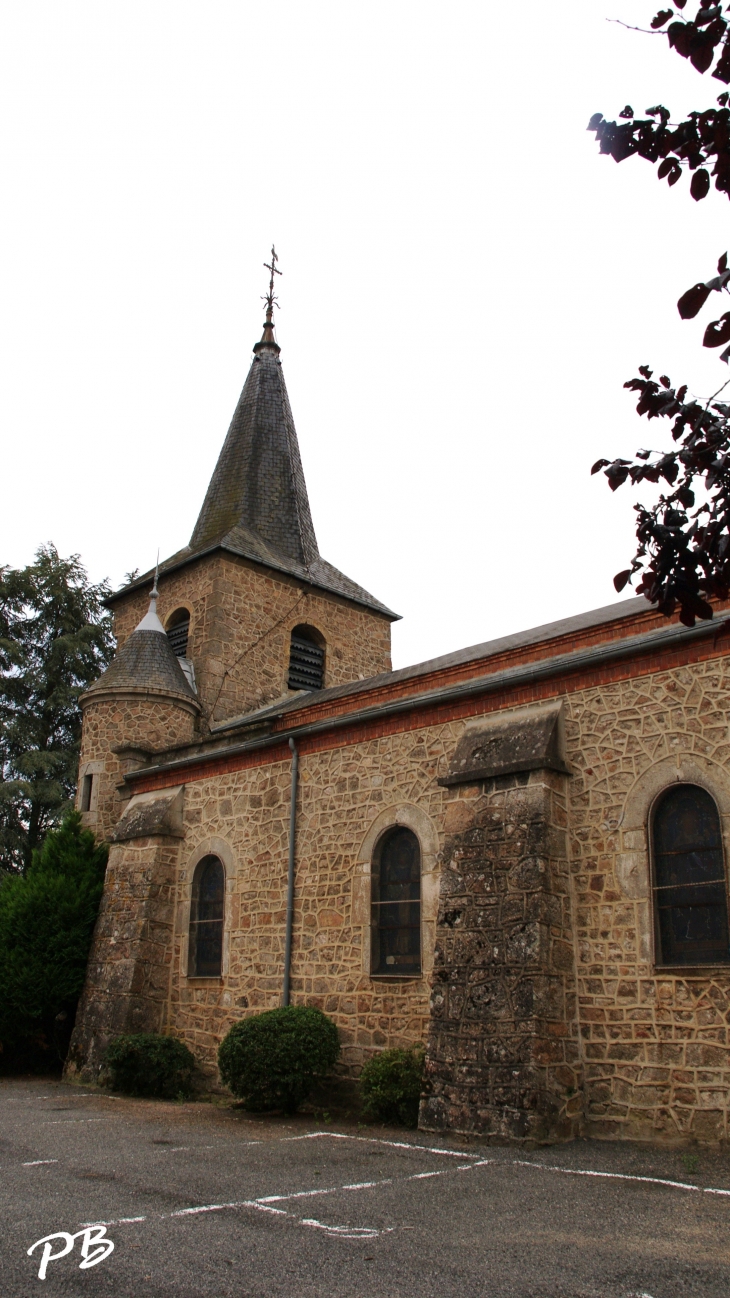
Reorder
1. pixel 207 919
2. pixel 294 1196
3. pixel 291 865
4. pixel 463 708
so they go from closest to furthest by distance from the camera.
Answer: pixel 294 1196 → pixel 463 708 → pixel 291 865 → pixel 207 919

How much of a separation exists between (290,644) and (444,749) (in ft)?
32.6

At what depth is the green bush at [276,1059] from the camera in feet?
32.3

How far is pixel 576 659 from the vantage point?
9.55 m

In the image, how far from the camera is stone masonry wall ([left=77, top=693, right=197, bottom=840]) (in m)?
15.9

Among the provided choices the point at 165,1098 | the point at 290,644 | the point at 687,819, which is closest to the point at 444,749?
the point at 687,819

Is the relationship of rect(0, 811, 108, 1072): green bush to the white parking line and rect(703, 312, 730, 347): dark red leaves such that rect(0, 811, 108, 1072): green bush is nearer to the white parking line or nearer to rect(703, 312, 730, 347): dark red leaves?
the white parking line

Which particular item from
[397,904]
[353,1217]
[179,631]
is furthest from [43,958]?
[353,1217]

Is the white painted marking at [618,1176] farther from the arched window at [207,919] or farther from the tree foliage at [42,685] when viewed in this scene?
the tree foliage at [42,685]

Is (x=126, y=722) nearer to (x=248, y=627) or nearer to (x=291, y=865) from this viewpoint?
(x=248, y=627)

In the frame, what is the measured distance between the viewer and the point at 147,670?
1697 cm

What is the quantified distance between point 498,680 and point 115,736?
836 cm

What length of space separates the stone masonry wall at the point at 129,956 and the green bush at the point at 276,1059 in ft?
10.5

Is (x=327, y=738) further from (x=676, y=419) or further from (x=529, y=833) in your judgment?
(x=676, y=419)

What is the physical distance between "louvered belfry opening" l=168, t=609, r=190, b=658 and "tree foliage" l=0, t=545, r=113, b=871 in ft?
22.3
